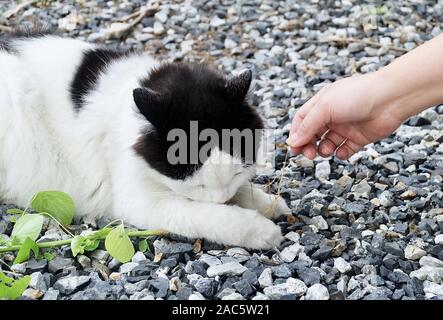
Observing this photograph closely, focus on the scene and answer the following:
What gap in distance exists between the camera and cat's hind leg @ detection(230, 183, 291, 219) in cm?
303

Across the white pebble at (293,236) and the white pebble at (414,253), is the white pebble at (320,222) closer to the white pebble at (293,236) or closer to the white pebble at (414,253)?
the white pebble at (293,236)

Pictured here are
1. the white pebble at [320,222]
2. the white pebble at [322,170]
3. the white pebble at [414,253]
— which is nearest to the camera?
the white pebble at [414,253]

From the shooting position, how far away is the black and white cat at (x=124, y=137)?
2.64m

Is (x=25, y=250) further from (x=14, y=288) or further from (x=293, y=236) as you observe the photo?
(x=293, y=236)

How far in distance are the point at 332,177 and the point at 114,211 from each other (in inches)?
43.0

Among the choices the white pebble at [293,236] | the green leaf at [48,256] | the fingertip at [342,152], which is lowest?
the green leaf at [48,256]

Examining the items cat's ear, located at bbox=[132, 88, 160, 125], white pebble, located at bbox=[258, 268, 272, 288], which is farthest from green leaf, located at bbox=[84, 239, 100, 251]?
white pebble, located at bbox=[258, 268, 272, 288]

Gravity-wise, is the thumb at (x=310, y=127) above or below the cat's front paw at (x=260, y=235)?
above

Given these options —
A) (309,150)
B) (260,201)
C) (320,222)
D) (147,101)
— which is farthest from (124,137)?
(320,222)

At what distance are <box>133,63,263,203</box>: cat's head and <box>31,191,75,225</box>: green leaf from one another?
0.44m

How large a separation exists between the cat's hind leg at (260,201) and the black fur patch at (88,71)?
0.81 metres

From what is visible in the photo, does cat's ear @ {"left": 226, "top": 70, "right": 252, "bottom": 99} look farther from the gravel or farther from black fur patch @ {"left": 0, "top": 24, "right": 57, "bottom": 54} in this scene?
black fur patch @ {"left": 0, "top": 24, "right": 57, "bottom": 54}

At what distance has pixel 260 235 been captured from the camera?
275 centimetres

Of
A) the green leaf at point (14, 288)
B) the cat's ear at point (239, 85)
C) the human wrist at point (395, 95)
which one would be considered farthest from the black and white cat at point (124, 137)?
the green leaf at point (14, 288)
